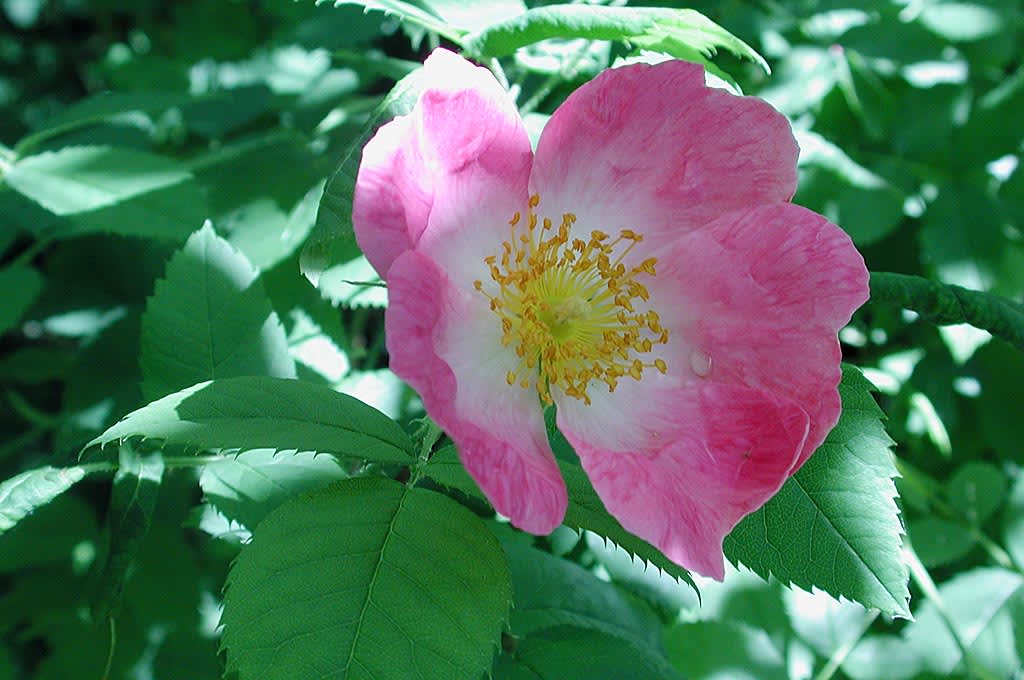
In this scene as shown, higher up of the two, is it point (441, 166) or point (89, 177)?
point (441, 166)

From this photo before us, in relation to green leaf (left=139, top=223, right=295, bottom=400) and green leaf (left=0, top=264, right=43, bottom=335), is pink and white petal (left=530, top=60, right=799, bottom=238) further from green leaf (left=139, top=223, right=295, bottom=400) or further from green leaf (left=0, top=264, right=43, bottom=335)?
green leaf (left=0, top=264, right=43, bottom=335)

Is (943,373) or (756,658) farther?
(943,373)

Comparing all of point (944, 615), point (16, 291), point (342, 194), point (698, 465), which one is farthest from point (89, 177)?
point (944, 615)

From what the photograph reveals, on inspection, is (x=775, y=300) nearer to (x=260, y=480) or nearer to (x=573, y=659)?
(x=573, y=659)

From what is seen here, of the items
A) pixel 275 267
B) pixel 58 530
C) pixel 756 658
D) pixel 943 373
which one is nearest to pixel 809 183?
pixel 943 373

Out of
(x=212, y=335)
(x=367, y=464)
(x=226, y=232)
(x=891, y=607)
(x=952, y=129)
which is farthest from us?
(x=952, y=129)

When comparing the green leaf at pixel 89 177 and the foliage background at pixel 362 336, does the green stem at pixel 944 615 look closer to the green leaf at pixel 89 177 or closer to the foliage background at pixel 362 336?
Answer: the foliage background at pixel 362 336

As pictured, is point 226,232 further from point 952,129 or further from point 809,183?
point 952,129
